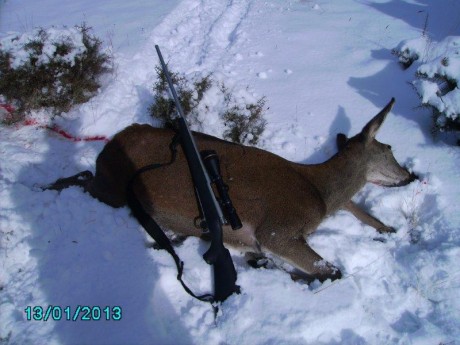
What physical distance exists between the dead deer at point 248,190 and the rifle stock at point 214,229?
0.27 meters

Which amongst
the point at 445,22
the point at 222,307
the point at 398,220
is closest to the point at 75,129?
the point at 222,307

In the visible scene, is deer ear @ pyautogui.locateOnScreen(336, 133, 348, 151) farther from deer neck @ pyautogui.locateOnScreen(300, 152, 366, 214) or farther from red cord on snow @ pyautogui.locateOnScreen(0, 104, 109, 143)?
red cord on snow @ pyautogui.locateOnScreen(0, 104, 109, 143)

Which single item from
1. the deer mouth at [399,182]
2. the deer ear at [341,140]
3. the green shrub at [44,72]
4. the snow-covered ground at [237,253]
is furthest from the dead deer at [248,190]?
the green shrub at [44,72]

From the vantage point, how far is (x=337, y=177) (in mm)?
4195

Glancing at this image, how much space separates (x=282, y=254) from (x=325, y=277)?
1.54ft

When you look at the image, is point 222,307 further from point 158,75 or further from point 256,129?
point 158,75

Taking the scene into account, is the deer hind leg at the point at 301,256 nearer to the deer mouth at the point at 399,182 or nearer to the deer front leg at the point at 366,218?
the deer front leg at the point at 366,218

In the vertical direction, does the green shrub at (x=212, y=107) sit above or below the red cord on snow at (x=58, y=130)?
above

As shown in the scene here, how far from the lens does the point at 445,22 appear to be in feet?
24.8

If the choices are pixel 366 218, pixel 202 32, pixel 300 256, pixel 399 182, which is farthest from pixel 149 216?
pixel 202 32

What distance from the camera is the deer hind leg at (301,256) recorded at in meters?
3.68

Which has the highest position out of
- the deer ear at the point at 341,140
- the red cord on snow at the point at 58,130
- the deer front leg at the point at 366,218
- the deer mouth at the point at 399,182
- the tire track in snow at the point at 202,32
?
the tire track in snow at the point at 202,32

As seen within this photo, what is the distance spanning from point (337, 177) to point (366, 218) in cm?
66

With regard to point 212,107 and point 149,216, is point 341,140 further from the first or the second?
point 149,216
